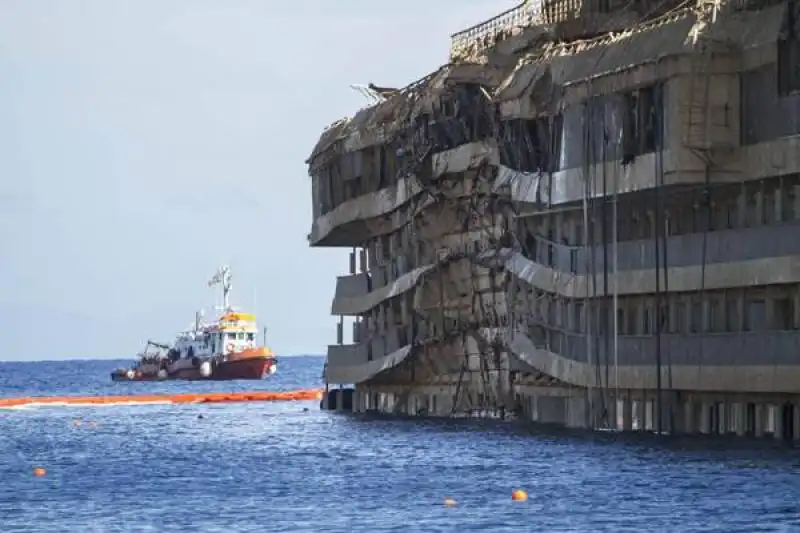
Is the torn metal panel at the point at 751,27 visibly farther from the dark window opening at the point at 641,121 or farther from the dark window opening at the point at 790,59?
the dark window opening at the point at 641,121

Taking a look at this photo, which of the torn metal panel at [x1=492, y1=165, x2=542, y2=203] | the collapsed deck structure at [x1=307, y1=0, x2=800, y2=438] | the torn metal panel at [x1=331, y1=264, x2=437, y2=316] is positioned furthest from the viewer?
the torn metal panel at [x1=331, y1=264, x2=437, y2=316]

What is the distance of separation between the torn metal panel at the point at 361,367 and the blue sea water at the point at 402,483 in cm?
935

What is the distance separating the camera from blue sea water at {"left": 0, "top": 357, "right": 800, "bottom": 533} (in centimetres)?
6544

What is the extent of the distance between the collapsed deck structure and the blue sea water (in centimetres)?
294

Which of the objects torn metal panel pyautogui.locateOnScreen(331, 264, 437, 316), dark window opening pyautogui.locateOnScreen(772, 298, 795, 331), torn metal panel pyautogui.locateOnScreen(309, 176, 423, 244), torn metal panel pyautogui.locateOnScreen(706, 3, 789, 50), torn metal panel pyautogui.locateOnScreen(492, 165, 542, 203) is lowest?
dark window opening pyautogui.locateOnScreen(772, 298, 795, 331)

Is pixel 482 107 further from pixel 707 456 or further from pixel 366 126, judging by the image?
pixel 707 456

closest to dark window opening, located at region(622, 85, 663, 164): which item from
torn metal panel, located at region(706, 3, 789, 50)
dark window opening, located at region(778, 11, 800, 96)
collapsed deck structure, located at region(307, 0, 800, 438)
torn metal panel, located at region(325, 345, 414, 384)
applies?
collapsed deck structure, located at region(307, 0, 800, 438)

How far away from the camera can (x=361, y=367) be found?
13025cm

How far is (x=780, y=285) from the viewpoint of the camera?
84750 millimetres

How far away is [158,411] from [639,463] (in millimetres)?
81954

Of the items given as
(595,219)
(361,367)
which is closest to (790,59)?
(595,219)

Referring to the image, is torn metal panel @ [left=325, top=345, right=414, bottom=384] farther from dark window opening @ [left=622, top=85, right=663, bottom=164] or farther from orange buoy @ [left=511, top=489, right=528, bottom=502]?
orange buoy @ [left=511, top=489, right=528, bottom=502]

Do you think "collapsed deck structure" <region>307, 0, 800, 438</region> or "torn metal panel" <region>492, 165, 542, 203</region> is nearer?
"collapsed deck structure" <region>307, 0, 800, 438</region>

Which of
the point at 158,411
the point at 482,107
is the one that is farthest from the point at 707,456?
the point at 158,411
